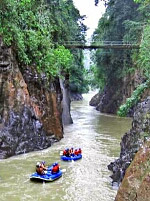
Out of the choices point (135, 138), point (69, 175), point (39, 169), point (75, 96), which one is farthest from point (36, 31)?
point (75, 96)

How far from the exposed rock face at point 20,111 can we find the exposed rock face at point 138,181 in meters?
8.18

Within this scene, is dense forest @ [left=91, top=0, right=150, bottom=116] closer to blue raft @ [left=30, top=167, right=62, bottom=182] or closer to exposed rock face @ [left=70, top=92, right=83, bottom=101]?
blue raft @ [left=30, top=167, right=62, bottom=182]

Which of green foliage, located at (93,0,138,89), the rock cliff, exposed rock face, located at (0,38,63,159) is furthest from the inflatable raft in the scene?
the rock cliff

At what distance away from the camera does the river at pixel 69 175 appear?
10.7 metres

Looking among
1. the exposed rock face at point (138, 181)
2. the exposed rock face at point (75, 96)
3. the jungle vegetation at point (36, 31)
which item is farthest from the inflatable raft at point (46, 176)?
the exposed rock face at point (75, 96)

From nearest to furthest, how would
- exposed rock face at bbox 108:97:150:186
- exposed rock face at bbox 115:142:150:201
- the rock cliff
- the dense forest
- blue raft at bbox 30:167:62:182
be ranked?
exposed rock face at bbox 115:142:150:201
exposed rock face at bbox 108:97:150:186
blue raft at bbox 30:167:62:182
the dense forest
the rock cliff

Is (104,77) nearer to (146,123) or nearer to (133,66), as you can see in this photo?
(133,66)

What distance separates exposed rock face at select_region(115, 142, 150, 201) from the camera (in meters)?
7.65

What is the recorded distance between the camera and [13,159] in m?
15.0

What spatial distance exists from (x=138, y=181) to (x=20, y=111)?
30.9 feet

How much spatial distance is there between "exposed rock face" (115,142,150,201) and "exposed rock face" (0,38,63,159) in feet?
26.9

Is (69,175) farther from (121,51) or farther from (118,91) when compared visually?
(118,91)

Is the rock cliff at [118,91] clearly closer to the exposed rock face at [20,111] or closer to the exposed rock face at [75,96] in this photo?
the exposed rock face at [20,111]

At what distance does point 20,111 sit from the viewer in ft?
53.3
